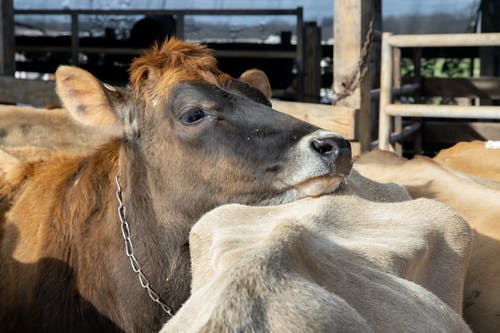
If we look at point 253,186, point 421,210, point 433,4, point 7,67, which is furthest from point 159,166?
point 433,4

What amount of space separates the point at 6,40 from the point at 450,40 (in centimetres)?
412

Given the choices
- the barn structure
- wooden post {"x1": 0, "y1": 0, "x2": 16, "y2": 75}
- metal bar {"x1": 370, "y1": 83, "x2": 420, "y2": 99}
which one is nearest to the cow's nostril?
the barn structure

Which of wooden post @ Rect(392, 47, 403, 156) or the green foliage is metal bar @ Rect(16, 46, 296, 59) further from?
the green foliage

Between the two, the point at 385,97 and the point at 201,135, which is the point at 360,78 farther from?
the point at 201,135

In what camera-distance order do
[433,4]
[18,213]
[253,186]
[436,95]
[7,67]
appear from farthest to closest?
[433,4], [436,95], [7,67], [18,213], [253,186]

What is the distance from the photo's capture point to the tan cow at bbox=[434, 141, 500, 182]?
16.6 ft

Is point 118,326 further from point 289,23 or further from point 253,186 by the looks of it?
point 289,23

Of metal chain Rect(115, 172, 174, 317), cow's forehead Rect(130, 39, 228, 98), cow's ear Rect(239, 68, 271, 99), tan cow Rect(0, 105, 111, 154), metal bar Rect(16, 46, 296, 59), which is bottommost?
metal chain Rect(115, 172, 174, 317)

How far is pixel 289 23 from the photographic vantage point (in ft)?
50.6

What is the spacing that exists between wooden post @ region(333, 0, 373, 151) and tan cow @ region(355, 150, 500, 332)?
1488 mm

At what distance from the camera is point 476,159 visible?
5.28 m

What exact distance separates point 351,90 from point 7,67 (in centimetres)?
368

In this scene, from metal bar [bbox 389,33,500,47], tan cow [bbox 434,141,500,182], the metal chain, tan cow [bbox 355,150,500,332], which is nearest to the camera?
the metal chain

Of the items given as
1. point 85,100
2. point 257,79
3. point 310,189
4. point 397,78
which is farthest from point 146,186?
point 397,78
